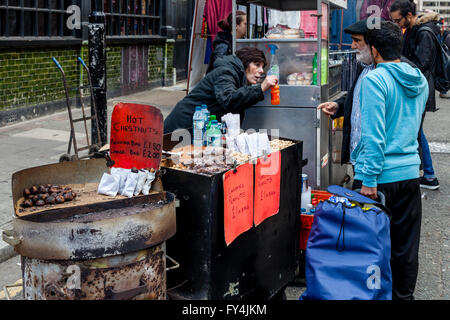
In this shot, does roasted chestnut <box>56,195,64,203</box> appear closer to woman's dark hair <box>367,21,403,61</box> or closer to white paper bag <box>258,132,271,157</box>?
white paper bag <box>258,132,271,157</box>

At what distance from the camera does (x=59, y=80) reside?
11711 millimetres

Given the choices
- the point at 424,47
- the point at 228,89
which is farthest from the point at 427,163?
the point at 228,89

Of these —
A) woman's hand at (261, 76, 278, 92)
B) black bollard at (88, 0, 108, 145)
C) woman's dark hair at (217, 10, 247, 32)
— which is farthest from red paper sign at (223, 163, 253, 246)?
black bollard at (88, 0, 108, 145)

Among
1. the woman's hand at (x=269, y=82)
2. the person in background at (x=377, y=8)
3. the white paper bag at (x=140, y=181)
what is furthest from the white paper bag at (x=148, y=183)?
the person in background at (x=377, y=8)

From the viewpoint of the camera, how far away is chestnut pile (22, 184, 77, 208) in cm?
309

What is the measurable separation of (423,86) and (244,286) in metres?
1.85

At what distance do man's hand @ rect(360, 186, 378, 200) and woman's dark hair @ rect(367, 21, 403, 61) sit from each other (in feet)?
2.94

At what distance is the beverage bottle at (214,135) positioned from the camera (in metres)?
4.23

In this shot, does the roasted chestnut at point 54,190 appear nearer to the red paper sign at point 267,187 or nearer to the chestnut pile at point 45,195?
the chestnut pile at point 45,195

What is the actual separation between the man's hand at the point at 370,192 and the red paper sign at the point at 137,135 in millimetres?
1454

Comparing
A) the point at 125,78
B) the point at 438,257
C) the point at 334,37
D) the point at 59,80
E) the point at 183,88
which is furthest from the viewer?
the point at 183,88

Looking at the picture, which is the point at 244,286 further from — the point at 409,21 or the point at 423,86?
the point at 409,21

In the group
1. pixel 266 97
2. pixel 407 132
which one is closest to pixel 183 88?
pixel 266 97

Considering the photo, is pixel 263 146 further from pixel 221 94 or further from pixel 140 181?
pixel 140 181
